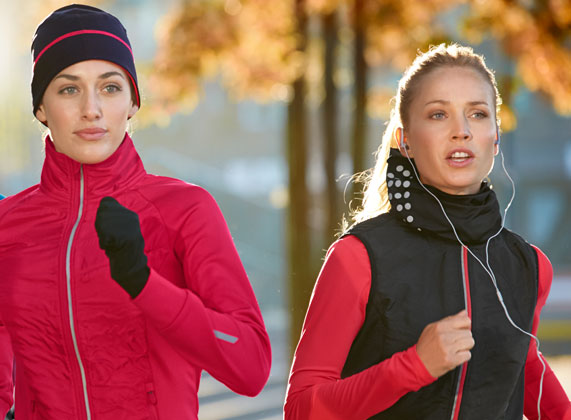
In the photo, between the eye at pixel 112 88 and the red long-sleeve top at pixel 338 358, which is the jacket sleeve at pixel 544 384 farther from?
the eye at pixel 112 88

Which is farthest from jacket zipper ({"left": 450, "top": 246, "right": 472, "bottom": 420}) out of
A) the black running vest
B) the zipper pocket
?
the zipper pocket

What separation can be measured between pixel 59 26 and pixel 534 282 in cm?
150

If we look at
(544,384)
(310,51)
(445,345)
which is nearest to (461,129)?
(445,345)

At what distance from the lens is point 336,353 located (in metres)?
2.43

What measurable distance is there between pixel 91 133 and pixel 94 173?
11cm

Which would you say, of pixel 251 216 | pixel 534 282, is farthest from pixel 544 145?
pixel 534 282

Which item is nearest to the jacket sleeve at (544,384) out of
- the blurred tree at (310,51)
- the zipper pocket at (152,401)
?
the zipper pocket at (152,401)

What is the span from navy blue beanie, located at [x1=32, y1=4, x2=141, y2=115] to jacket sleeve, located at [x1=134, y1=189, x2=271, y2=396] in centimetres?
44

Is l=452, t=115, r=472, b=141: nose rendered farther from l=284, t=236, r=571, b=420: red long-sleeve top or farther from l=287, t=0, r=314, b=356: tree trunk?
l=287, t=0, r=314, b=356: tree trunk

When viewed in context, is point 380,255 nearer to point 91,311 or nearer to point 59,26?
point 91,311

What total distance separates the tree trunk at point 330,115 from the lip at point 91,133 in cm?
604

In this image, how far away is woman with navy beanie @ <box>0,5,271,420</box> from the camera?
235 cm

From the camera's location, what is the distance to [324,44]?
8.62m

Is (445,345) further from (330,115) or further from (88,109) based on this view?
(330,115)
